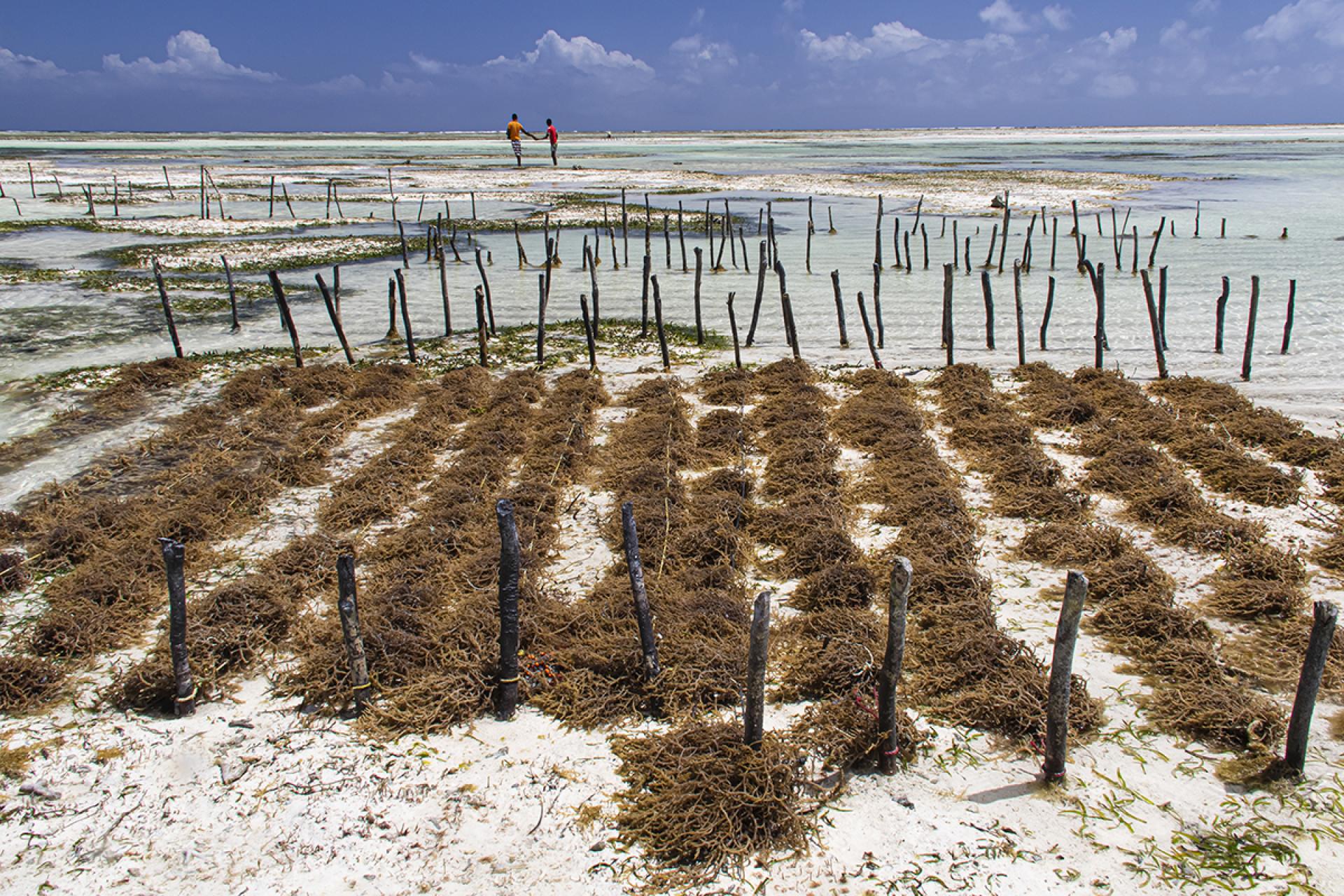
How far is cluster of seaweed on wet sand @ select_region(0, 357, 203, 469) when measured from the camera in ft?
33.2

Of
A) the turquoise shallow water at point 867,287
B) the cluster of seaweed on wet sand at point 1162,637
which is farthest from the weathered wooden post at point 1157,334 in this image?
the cluster of seaweed on wet sand at point 1162,637

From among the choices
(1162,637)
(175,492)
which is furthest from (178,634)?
(1162,637)

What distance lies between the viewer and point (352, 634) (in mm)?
4934

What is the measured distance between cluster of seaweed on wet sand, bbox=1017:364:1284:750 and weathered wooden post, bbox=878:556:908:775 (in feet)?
5.65

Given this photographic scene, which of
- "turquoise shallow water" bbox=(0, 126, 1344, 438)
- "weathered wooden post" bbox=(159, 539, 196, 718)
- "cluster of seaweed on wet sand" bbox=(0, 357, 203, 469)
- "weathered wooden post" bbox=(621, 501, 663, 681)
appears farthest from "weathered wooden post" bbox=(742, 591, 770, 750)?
"turquoise shallow water" bbox=(0, 126, 1344, 438)

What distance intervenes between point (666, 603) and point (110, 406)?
9489mm

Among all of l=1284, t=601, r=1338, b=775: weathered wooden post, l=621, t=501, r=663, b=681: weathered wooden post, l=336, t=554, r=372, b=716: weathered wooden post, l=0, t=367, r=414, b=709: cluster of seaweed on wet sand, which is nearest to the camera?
l=1284, t=601, r=1338, b=775: weathered wooden post

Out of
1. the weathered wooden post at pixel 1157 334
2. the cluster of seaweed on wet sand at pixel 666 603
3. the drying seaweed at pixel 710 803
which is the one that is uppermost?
the weathered wooden post at pixel 1157 334

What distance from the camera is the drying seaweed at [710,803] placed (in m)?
4.06

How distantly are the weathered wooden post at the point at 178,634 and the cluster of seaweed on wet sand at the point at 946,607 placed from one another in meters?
4.46

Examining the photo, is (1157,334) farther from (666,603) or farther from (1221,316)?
(666,603)

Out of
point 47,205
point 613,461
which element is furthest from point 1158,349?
point 47,205

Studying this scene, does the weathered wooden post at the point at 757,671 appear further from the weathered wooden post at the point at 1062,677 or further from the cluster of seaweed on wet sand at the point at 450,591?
the cluster of seaweed on wet sand at the point at 450,591

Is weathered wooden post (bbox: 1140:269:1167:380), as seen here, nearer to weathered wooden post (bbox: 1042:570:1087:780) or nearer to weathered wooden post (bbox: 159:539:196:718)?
weathered wooden post (bbox: 1042:570:1087:780)
